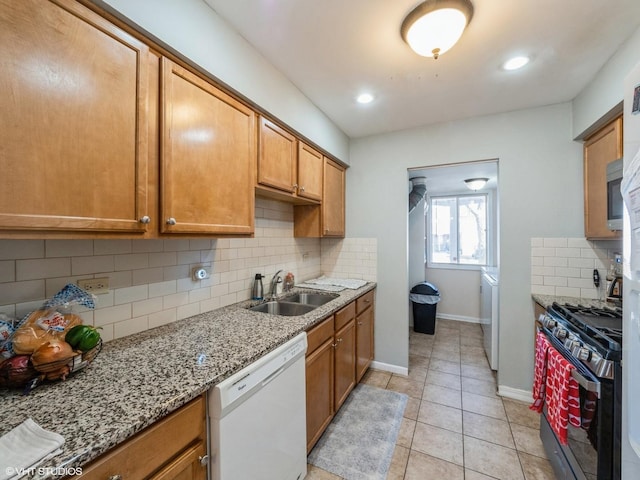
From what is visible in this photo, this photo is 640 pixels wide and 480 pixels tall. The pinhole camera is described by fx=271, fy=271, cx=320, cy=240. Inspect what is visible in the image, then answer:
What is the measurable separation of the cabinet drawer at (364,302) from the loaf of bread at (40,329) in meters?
1.89

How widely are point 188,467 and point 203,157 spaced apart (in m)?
1.26

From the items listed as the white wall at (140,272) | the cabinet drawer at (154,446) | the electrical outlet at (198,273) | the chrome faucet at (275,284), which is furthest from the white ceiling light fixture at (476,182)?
the cabinet drawer at (154,446)

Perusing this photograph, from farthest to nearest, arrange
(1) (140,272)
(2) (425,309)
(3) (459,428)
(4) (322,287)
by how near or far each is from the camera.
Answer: (2) (425,309) < (4) (322,287) < (3) (459,428) < (1) (140,272)

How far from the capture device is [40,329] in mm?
911

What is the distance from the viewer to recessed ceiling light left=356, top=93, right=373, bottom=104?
213 cm

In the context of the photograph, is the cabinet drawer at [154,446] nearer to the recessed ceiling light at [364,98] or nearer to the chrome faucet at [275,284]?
the chrome faucet at [275,284]

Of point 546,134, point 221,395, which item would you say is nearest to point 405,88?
point 546,134

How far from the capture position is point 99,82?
0.97m

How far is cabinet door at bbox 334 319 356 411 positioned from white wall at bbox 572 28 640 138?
2254 mm

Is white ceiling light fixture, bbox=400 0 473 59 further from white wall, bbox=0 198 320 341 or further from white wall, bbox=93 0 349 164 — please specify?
white wall, bbox=0 198 320 341

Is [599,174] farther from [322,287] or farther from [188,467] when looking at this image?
[188,467]

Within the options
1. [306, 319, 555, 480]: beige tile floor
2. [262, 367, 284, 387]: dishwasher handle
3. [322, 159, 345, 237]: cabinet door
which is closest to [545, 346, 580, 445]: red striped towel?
[306, 319, 555, 480]: beige tile floor

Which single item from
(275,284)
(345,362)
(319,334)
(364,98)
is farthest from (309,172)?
(345,362)

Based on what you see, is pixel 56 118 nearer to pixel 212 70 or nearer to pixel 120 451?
pixel 212 70
